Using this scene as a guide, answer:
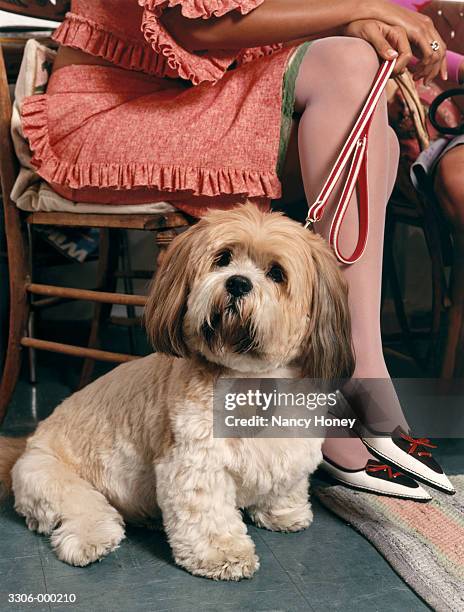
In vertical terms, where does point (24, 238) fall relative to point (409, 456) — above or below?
above

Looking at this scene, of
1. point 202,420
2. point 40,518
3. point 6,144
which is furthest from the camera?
point 6,144

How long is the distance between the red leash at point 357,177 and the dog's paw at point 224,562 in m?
0.55

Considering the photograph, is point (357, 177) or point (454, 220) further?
point (454, 220)

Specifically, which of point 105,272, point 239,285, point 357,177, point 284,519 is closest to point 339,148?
point 357,177

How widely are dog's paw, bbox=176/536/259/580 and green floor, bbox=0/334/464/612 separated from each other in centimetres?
1

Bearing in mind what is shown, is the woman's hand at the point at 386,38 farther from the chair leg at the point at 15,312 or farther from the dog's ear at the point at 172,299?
the chair leg at the point at 15,312

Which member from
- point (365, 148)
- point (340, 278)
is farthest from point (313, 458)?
point (365, 148)

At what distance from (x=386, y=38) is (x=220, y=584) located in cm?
102

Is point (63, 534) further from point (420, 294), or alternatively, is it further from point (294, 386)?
point (420, 294)

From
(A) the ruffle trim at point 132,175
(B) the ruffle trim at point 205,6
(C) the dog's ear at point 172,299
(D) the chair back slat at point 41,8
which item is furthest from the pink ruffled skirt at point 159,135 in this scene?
(D) the chair back slat at point 41,8

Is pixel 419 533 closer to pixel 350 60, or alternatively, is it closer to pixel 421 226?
pixel 350 60

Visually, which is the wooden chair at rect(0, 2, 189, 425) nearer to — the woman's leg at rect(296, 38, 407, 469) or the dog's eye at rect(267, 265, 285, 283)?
the woman's leg at rect(296, 38, 407, 469)

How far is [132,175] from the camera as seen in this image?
1.56 metres

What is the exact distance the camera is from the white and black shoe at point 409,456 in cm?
138
